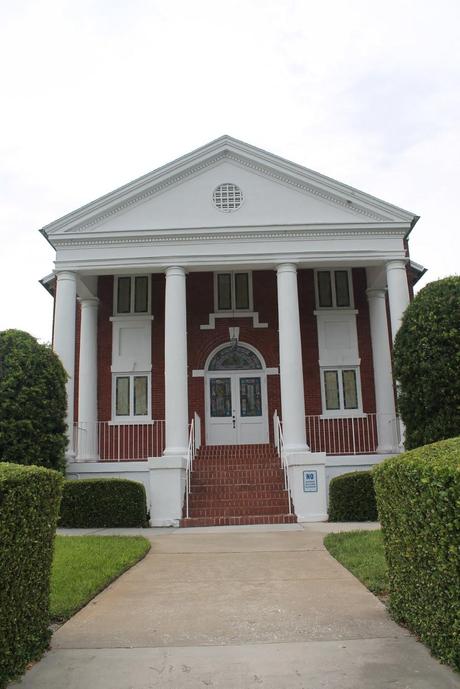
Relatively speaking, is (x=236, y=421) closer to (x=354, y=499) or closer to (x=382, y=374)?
(x=382, y=374)

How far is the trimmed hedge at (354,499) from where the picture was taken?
13.3 m

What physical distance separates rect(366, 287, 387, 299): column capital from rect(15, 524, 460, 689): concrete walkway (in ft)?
44.2

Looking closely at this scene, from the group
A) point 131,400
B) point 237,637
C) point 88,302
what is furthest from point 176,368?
point 237,637

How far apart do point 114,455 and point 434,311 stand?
1091 cm

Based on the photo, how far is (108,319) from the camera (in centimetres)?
2056

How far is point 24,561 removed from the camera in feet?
13.5

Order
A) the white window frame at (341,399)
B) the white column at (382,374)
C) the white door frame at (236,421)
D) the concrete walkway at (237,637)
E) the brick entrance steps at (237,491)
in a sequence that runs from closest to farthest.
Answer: the concrete walkway at (237,637) < the brick entrance steps at (237,491) < the white column at (382,374) < the white door frame at (236,421) < the white window frame at (341,399)

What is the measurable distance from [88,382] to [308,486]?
28.2 feet

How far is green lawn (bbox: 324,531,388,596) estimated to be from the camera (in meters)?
6.67

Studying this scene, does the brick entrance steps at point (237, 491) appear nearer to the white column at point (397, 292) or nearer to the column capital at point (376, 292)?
the white column at point (397, 292)

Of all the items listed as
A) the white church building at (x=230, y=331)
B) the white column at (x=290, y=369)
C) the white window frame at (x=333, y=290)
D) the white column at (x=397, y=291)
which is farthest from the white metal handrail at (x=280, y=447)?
the white column at (x=397, y=291)

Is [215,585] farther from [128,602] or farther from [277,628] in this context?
[277,628]

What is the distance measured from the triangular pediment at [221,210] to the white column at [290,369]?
185 cm

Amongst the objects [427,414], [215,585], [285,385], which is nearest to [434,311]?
[427,414]
